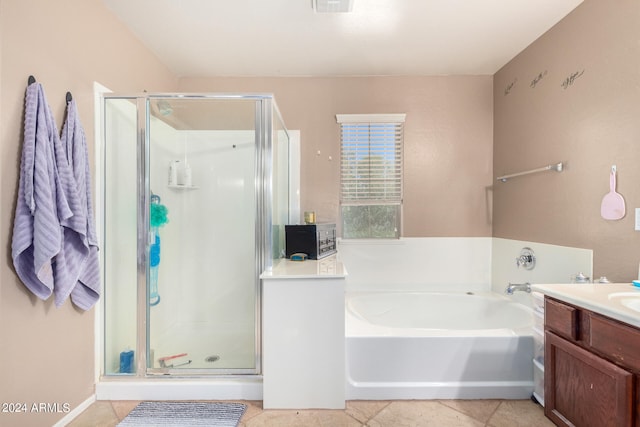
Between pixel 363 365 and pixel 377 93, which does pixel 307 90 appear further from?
pixel 363 365

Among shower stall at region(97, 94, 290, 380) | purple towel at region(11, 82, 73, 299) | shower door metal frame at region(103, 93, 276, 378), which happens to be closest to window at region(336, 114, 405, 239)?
shower stall at region(97, 94, 290, 380)

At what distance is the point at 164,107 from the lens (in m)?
2.03

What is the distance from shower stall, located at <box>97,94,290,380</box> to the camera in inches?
75.9

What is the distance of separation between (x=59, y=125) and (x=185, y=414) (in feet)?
5.45

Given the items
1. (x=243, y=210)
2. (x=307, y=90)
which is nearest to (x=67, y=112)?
(x=243, y=210)

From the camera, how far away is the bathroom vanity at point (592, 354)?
111cm

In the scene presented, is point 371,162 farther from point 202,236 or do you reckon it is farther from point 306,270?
point 202,236

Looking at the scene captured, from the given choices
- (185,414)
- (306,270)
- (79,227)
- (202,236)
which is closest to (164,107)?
(79,227)

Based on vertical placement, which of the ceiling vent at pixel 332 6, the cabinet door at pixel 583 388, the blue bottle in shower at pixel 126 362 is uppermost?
the ceiling vent at pixel 332 6

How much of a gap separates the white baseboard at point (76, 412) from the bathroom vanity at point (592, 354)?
95.4 inches

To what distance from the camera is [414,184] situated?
9.45 feet

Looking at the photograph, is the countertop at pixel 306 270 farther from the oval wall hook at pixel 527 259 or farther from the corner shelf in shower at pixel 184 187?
the oval wall hook at pixel 527 259

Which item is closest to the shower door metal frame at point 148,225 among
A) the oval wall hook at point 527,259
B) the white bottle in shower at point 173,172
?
the white bottle in shower at point 173,172

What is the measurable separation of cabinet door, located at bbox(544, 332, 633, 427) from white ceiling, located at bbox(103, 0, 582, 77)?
1.94 metres
